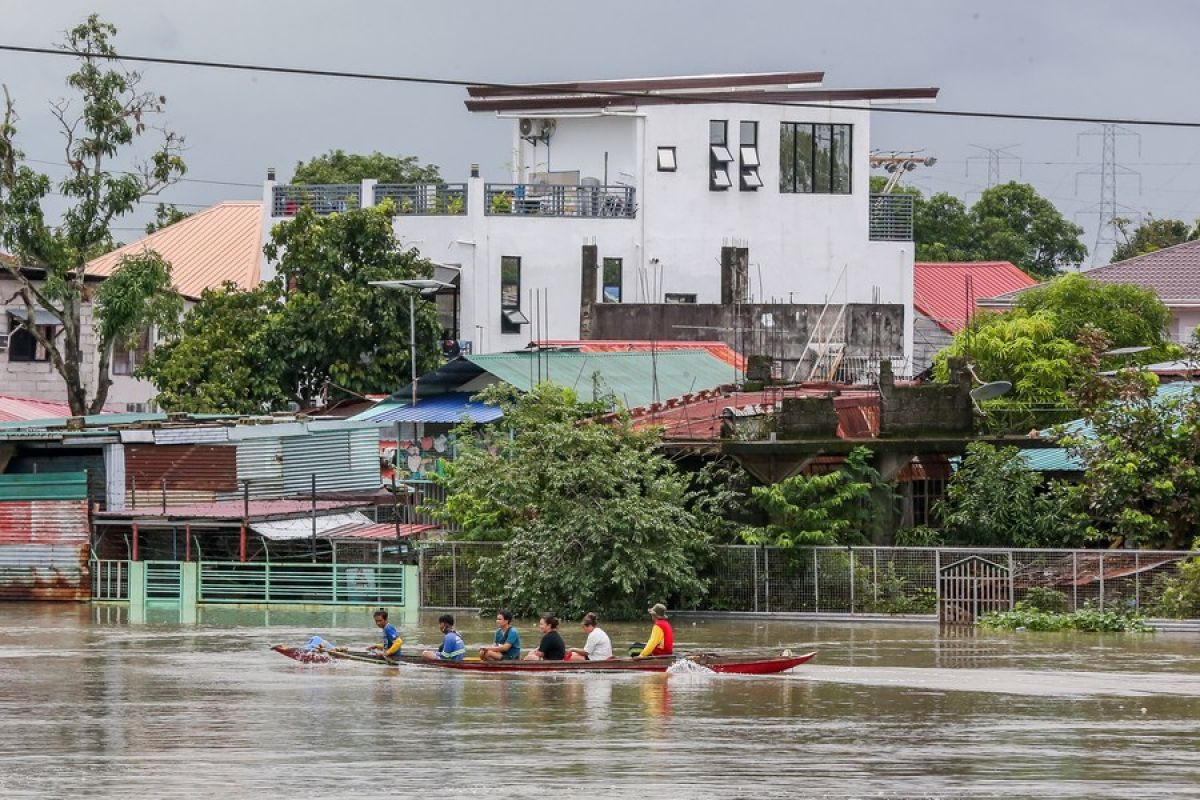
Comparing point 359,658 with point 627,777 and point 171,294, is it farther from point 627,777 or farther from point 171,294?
point 171,294

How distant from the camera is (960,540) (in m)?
41.4

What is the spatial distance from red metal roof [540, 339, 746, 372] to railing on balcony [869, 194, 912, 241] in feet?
35.4

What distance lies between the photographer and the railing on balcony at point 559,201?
63.4 metres

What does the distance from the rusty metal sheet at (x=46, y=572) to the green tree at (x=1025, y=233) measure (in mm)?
66264

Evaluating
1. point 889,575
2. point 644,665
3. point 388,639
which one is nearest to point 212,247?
point 889,575

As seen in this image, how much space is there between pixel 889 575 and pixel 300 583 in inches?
510

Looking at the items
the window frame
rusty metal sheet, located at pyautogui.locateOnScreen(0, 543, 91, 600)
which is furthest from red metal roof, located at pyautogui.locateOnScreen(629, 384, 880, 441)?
the window frame

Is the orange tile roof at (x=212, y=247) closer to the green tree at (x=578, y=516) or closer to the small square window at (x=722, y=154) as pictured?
the small square window at (x=722, y=154)

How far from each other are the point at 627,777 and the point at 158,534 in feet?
87.5

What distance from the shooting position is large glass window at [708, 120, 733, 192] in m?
65.7

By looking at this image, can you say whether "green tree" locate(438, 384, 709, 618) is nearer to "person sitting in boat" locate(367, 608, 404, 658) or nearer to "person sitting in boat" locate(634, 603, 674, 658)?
"person sitting in boat" locate(367, 608, 404, 658)

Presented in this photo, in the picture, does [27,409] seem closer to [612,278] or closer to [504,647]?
[612,278]

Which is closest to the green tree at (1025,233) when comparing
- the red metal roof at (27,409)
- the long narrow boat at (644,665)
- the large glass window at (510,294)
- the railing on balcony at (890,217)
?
the railing on balcony at (890,217)

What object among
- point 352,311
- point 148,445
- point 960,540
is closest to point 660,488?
point 960,540
